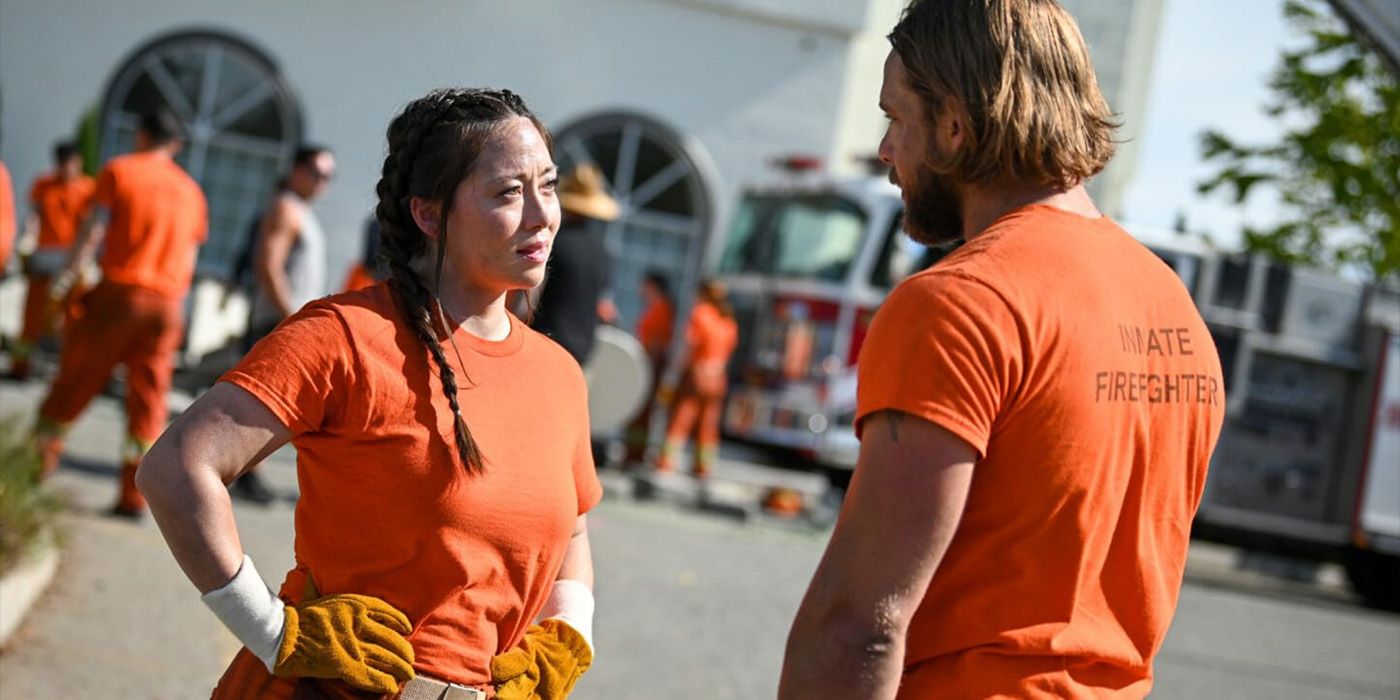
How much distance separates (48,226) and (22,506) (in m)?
8.78

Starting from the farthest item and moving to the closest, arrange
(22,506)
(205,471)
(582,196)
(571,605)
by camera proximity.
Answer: (582,196) → (22,506) → (571,605) → (205,471)

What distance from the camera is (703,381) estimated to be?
1535cm

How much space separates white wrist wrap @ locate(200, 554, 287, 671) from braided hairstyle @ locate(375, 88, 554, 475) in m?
0.47

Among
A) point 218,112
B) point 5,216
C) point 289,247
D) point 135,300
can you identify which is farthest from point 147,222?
point 218,112

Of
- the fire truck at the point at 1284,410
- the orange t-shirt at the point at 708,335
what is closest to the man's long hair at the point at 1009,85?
the fire truck at the point at 1284,410

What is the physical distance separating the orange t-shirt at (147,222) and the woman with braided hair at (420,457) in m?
5.67

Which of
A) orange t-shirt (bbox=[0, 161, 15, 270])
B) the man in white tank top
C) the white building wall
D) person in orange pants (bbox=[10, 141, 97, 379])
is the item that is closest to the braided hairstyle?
the man in white tank top

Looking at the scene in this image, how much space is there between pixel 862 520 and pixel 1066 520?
0.26m

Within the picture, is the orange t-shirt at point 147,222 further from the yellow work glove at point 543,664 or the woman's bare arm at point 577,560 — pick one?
the yellow work glove at point 543,664

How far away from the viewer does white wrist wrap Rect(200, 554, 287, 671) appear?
254 cm

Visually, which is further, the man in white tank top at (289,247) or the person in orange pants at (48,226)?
the person in orange pants at (48,226)

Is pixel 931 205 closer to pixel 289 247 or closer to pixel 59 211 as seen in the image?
pixel 289 247

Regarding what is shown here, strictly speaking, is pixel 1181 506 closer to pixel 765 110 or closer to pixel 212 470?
pixel 212 470

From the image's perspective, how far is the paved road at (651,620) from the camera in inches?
237
